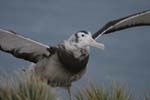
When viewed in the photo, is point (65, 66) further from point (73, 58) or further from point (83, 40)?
point (83, 40)

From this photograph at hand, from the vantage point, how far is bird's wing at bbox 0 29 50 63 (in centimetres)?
672

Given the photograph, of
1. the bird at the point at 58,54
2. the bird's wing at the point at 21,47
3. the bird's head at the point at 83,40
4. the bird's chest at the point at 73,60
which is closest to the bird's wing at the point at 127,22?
the bird at the point at 58,54

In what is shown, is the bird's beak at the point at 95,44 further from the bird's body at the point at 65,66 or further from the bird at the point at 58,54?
the bird's body at the point at 65,66

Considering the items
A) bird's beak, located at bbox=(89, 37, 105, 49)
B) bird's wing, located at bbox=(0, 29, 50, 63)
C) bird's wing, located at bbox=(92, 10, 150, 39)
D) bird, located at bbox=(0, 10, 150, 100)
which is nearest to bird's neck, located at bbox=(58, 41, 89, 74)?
bird, located at bbox=(0, 10, 150, 100)

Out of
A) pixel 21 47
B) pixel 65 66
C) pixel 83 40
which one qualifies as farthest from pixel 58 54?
pixel 21 47

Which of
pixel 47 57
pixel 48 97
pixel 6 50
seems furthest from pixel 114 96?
pixel 6 50

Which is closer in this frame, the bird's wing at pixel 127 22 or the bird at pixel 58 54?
the bird at pixel 58 54

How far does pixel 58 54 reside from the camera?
6.55 metres

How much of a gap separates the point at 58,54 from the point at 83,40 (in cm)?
42

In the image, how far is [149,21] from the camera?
7.57m

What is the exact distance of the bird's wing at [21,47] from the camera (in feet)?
22.0

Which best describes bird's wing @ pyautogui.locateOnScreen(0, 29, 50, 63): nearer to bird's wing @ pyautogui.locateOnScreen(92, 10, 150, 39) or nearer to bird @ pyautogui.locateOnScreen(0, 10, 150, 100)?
bird @ pyautogui.locateOnScreen(0, 10, 150, 100)

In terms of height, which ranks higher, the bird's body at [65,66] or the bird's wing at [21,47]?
the bird's wing at [21,47]

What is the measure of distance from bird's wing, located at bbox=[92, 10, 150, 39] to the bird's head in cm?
48
